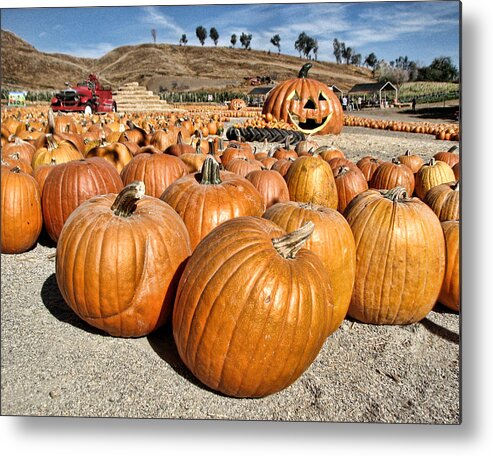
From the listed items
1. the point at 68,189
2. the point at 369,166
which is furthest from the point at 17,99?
the point at 369,166

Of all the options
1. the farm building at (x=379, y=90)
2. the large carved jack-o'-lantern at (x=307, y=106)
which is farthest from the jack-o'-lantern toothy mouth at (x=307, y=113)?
the farm building at (x=379, y=90)

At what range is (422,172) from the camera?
4699mm

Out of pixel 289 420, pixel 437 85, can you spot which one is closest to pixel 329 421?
pixel 289 420

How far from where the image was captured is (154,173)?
408cm

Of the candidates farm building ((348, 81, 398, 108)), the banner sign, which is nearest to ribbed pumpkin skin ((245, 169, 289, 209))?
farm building ((348, 81, 398, 108))

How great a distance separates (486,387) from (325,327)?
1026 mm

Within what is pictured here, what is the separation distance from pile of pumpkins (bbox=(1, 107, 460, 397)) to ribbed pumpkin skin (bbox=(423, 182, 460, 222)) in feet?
0.03

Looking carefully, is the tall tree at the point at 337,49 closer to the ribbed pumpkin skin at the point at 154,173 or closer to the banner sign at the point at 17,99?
the ribbed pumpkin skin at the point at 154,173

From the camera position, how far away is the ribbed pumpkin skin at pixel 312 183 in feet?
13.0

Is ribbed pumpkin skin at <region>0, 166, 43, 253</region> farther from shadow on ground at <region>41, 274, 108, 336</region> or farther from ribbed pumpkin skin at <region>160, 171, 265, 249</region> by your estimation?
ribbed pumpkin skin at <region>160, 171, 265, 249</region>

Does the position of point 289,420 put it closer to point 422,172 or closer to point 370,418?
point 370,418

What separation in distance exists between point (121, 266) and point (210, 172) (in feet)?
3.15

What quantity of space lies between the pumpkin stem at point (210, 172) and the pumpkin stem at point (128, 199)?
661 mm

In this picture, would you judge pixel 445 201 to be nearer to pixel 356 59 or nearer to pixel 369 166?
pixel 356 59
